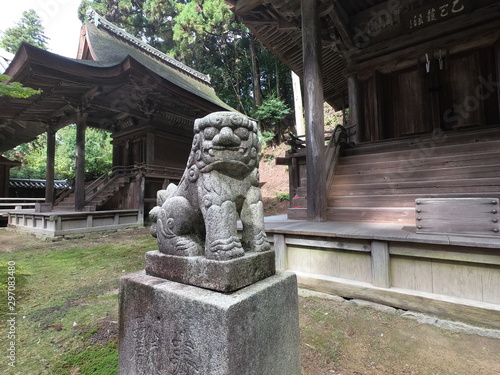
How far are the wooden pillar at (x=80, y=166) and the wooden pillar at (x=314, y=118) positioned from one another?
27.5 ft

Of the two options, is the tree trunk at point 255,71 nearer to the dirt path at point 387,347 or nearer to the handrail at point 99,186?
the handrail at point 99,186

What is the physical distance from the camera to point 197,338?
1.41 meters

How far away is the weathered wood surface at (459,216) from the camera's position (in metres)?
2.71

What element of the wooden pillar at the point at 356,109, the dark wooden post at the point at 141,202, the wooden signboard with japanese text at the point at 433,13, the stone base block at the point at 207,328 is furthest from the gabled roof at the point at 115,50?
the stone base block at the point at 207,328

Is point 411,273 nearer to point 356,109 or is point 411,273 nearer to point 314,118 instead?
point 314,118

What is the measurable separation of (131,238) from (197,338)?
719cm

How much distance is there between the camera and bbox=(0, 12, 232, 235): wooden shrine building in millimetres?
7535


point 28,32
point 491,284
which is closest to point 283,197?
point 491,284

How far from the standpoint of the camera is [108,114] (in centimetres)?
1201

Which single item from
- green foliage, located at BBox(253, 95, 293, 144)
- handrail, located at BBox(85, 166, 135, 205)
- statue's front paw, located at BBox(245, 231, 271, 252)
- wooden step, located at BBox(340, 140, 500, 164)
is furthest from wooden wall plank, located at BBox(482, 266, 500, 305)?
green foliage, located at BBox(253, 95, 293, 144)

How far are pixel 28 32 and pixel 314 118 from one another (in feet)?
104

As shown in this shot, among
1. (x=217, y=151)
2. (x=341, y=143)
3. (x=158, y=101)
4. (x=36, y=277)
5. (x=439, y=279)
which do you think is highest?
(x=158, y=101)

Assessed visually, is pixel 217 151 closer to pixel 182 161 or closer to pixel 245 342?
pixel 245 342

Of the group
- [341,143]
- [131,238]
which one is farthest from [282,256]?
[131,238]
